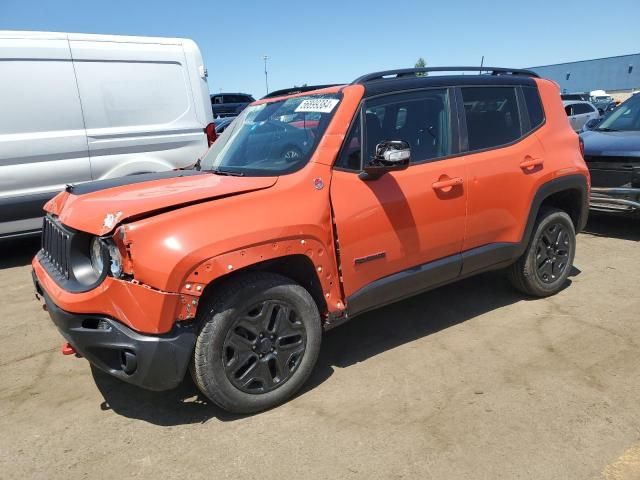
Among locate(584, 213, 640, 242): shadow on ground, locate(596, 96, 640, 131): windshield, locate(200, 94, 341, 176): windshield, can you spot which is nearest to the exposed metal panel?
locate(596, 96, 640, 131): windshield

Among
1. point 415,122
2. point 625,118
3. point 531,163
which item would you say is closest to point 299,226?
point 415,122

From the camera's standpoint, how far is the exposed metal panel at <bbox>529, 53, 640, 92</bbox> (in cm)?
6981

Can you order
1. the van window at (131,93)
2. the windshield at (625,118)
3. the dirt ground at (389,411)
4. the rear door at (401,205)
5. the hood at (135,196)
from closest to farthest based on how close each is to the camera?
the dirt ground at (389,411) < the hood at (135,196) < the rear door at (401,205) < the van window at (131,93) < the windshield at (625,118)

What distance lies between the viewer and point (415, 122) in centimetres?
346

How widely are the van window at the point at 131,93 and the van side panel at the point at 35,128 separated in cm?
15

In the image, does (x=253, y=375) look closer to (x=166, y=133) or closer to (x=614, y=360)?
(x=614, y=360)

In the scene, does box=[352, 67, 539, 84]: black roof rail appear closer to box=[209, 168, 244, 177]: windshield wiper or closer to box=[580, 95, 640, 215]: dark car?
box=[209, 168, 244, 177]: windshield wiper

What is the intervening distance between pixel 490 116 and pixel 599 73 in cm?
8476

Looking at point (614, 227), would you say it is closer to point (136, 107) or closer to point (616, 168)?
point (616, 168)

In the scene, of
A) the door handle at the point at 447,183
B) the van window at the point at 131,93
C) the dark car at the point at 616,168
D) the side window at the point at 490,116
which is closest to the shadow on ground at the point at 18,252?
the van window at the point at 131,93

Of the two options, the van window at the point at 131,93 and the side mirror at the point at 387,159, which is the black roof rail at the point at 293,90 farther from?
the van window at the point at 131,93

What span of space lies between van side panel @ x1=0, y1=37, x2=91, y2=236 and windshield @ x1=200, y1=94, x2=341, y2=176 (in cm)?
271

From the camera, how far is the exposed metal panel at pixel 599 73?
6981 cm

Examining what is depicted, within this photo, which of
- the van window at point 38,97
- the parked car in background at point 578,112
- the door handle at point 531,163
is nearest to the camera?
the door handle at point 531,163
